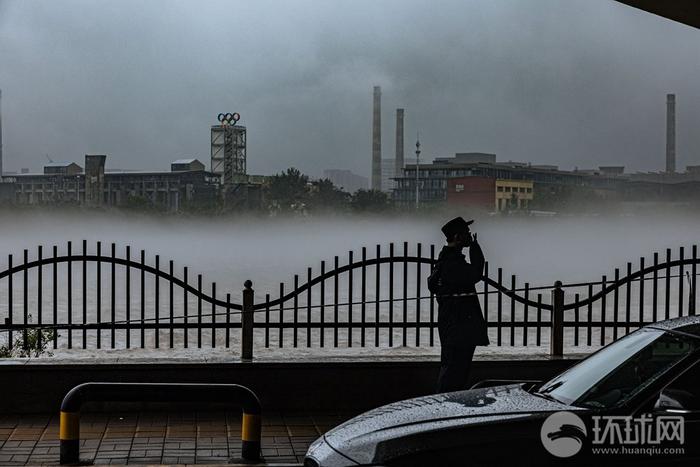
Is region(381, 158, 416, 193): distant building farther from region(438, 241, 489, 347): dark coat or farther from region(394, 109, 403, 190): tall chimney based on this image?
region(438, 241, 489, 347): dark coat

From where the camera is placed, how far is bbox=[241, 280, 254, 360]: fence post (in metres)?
9.30

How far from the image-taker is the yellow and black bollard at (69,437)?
710 cm

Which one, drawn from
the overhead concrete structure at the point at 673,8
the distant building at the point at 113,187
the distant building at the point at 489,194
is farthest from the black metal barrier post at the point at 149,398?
the distant building at the point at 489,194

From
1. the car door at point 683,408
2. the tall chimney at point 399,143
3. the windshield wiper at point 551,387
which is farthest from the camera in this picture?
the tall chimney at point 399,143

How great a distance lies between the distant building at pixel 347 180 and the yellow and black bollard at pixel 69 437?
3246 inches

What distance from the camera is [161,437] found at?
26.7 feet

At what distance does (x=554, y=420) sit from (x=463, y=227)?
148 inches

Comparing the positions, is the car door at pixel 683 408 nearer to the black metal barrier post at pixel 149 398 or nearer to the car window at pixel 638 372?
the car window at pixel 638 372

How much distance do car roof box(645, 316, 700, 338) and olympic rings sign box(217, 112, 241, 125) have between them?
293 feet

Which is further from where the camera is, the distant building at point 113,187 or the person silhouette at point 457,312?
the distant building at point 113,187

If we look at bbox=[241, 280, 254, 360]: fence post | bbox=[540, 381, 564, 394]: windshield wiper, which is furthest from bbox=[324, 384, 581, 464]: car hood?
bbox=[241, 280, 254, 360]: fence post

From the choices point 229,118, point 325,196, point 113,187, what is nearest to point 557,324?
point 325,196

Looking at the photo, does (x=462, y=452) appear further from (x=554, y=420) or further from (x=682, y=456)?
(x=682, y=456)

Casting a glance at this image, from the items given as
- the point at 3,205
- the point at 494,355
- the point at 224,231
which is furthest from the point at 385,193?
the point at 494,355
